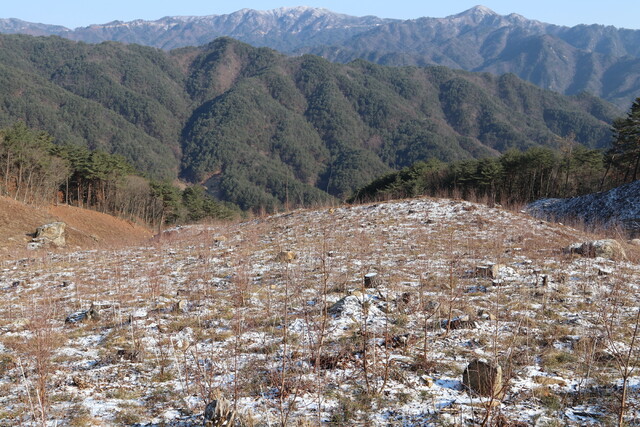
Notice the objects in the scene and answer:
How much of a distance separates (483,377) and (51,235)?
2640cm

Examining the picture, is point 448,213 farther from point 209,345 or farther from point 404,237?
point 209,345

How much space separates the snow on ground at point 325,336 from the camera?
4.71 meters

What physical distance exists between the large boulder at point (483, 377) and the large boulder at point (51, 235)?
2524 cm

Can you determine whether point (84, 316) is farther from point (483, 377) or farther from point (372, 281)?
point (483, 377)

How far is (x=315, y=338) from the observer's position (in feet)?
22.3

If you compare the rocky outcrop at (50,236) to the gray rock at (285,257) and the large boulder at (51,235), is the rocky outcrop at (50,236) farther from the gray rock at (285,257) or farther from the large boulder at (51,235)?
the gray rock at (285,257)

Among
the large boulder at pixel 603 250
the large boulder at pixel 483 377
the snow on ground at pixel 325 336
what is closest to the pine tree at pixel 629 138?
the snow on ground at pixel 325 336

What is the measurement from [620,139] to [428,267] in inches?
1467

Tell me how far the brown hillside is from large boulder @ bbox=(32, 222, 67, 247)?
685 millimetres

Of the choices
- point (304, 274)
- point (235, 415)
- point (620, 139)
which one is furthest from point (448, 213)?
point (620, 139)

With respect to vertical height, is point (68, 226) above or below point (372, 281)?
below

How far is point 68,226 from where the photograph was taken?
2930cm

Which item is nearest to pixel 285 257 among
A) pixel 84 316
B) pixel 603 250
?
pixel 84 316

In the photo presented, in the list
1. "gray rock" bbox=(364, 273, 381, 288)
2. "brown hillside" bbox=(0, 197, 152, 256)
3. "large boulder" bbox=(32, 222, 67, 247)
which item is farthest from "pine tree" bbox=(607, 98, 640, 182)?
"large boulder" bbox=(32, 222, 67, 247)
